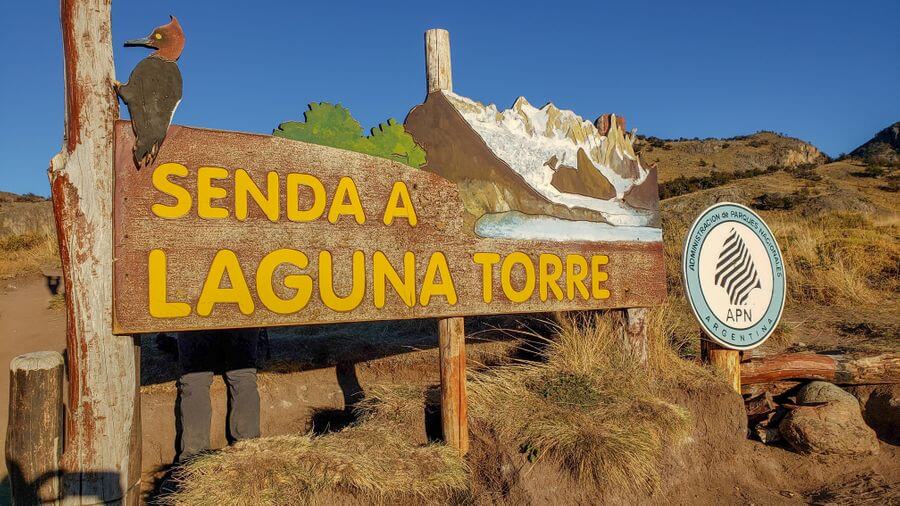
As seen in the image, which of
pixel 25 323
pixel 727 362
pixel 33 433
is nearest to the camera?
pixel 33 433

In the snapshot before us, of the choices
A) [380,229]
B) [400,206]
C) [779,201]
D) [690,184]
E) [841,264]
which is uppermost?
[690,184]

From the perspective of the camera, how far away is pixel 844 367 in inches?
220

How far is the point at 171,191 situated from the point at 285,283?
759 mm

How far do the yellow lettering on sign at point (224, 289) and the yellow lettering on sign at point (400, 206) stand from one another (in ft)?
3.06

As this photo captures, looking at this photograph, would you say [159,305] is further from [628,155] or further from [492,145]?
[628,155]

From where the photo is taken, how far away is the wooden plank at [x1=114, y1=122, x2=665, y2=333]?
323 centimetres

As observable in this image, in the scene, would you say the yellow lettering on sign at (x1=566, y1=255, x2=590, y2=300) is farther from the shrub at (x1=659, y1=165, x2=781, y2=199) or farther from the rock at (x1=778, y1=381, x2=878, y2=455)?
the shrub at (x1=659, y1=165, x2=781, y2=199)

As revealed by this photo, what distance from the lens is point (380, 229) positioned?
393 cm

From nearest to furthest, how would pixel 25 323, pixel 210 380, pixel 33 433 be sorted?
pixel 33 433
pixel 210 380
pixel 25 323

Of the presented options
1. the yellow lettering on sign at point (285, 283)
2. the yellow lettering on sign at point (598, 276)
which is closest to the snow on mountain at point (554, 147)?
the yellow lettering on sign at point (598, 276)

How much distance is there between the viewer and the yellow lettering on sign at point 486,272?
431cm

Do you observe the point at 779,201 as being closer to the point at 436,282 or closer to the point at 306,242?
the point at 436,282

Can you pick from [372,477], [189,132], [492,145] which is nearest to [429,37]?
[492,145]

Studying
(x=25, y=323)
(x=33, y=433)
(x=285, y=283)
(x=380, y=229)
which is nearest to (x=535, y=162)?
(x=380, y=229)
